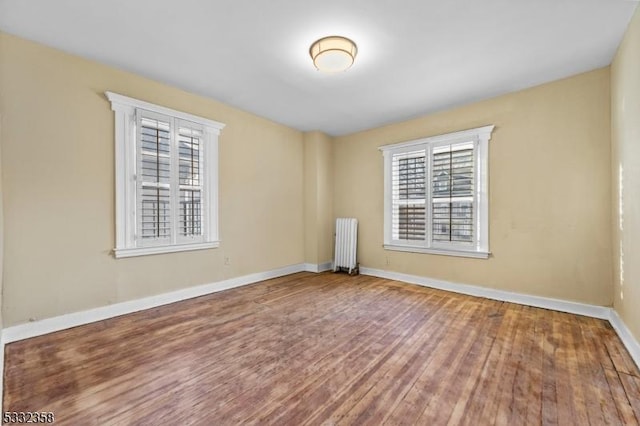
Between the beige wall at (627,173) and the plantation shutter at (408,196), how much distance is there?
6.99 ft

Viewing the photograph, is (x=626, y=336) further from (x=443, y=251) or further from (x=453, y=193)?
(x=453, y=193)

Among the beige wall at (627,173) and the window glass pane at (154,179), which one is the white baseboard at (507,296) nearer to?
the beige wall at (627,173)

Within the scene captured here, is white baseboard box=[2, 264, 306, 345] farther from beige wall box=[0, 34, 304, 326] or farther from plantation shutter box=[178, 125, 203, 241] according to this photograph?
plantation shutter box=[178, 125, 203, 241]

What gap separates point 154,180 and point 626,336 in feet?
16.5

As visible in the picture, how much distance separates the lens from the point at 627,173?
2463mm

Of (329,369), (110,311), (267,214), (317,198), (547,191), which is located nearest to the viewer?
(329,369)

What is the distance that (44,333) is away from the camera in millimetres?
2609

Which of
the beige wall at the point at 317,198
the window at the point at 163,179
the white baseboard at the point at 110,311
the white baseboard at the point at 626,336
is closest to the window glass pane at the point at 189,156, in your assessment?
the window at the point at 163,179

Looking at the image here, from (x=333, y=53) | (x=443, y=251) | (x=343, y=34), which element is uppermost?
(x=343, y=34)

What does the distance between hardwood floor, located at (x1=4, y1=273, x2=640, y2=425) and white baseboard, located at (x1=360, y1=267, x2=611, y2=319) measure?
163 millimetres

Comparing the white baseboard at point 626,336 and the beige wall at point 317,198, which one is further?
the beige wall at point 317,198

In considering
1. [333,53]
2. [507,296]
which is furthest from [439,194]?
[333,53]

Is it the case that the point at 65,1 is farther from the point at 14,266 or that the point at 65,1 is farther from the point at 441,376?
the point at 441,376

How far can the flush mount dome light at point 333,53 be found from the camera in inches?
99.3
